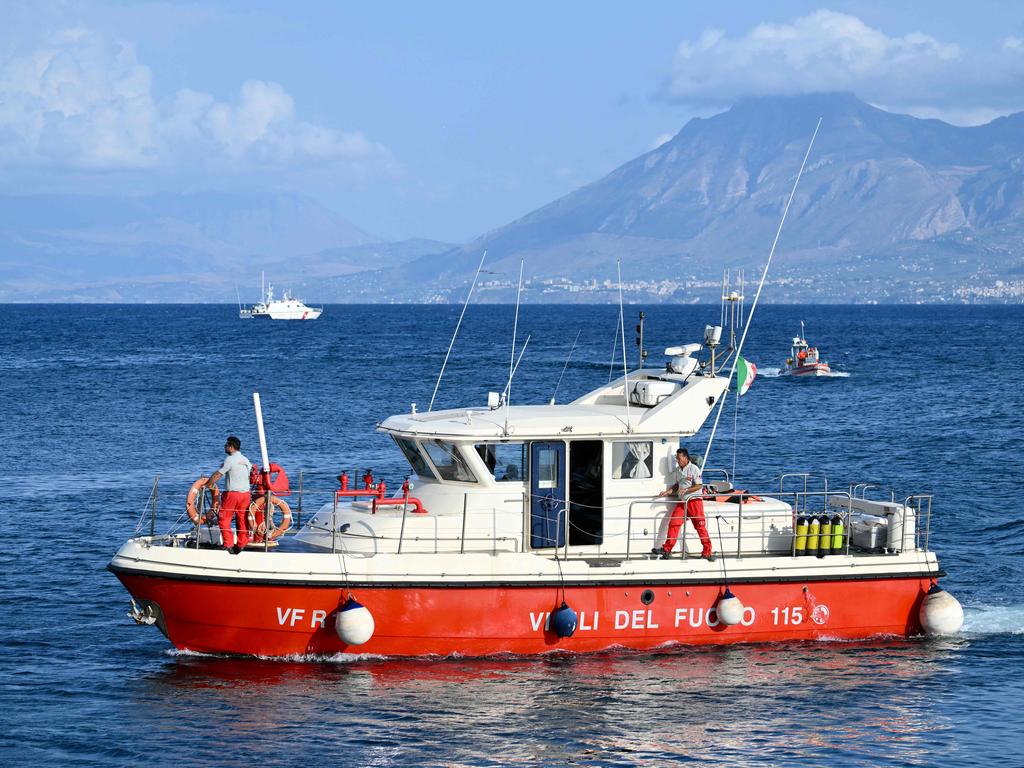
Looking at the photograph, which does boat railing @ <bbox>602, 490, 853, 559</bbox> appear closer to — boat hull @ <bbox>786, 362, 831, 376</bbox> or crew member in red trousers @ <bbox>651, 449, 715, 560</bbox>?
crew member in red trousers @ <bbox>651, 449, 715, 560</bbox>

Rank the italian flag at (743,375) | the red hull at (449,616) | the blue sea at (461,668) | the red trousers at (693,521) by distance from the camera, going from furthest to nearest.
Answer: the italian flag at (743,375) → the red trousers at (693,521) → the red hull at (449,616) → the blue sea at (461,668)

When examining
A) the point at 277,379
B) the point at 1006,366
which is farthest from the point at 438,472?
the point at 1006,366

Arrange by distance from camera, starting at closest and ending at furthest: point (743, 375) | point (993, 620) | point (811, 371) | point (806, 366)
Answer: point (743, 375) < point (993, 620) < point (811, 371) < point (806, 366)

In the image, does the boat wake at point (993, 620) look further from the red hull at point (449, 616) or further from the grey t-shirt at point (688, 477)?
the grey t-shirt at point (688, 477)

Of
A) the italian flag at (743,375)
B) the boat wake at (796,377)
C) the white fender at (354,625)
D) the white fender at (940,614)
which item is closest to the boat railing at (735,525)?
the white fender at (940,614)

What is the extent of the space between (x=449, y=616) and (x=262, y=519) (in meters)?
2.95

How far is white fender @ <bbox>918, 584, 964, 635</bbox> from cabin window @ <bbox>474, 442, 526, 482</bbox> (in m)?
5.88

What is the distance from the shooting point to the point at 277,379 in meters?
70.6

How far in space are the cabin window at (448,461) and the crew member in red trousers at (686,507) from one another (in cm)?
265

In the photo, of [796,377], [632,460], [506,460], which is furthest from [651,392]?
[796,377]

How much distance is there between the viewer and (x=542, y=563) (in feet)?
60.2

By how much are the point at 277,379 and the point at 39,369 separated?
16.3m

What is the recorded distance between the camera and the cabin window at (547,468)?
61.8 feet

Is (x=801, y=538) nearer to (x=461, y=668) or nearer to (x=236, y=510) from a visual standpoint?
(x=461, y=668)
